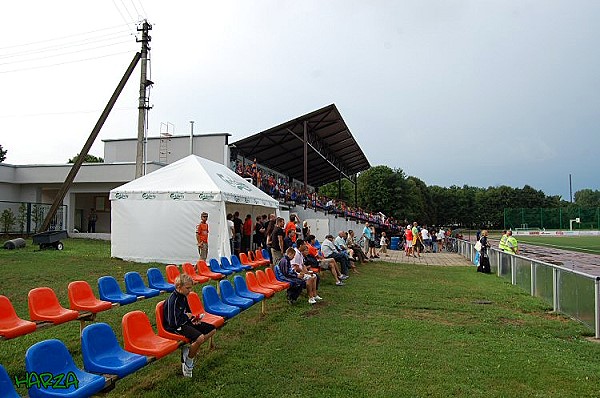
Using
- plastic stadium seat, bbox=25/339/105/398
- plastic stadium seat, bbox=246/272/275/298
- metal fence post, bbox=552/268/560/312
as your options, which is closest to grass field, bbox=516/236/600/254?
metal fence post, bbox=552/268/560/312

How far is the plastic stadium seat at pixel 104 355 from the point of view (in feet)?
13.1

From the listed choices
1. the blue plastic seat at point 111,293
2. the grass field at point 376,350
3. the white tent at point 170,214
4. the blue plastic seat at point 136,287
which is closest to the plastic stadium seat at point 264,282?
the grass field at point 376,350

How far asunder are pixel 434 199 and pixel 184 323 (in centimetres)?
8757

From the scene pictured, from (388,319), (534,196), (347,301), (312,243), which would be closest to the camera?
(388,319)

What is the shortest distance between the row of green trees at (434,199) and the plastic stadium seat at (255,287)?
188ft

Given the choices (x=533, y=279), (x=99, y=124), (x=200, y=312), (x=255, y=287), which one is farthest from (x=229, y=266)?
(x=99, y=124)

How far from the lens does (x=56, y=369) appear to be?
3590 mm

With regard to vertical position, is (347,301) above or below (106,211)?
below

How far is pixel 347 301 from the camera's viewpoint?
9.73 m

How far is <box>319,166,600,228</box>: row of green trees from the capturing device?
65.6 metres

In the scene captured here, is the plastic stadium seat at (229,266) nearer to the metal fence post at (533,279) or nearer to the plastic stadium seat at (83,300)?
the plastic stadium seat at (83,300)

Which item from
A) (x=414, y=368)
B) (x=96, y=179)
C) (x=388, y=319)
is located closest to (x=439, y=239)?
(x=96, y=179)

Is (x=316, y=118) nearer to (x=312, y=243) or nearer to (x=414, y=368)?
(x=312, y=243)

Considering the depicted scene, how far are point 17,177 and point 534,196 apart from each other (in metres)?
90.3
